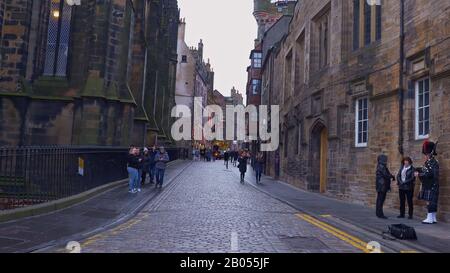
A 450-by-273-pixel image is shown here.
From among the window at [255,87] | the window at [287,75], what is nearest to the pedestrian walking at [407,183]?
the window at [287,75]

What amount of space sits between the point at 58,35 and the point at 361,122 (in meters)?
14.6

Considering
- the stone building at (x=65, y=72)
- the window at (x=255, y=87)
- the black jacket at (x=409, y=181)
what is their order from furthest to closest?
the window at (x=255, y=87) < the stone building at (x=65, y=72) < the black jacket at (x=409, y=181)

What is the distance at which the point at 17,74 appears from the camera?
19.4 m

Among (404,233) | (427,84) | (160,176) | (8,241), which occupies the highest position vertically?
(427,84)

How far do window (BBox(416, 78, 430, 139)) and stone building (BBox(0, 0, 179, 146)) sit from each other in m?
11.8

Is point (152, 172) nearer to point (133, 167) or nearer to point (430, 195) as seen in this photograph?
point (133, 167)

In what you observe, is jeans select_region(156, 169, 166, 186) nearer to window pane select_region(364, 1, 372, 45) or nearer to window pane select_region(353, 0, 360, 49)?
window pane select_region(353, 0, 360, 49)

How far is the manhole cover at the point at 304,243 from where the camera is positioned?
780 cm

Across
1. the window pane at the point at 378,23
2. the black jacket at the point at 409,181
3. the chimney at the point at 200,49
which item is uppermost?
the chimney at the point at 200,49

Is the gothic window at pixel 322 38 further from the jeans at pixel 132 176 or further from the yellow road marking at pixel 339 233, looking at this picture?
the yellow road marking at pixel 339 233

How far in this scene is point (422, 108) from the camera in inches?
518

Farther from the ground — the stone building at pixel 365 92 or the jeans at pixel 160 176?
the stone building at pixel 365 92

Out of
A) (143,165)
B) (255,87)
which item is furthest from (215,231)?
(255,87)

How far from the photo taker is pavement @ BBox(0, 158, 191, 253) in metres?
7.68
